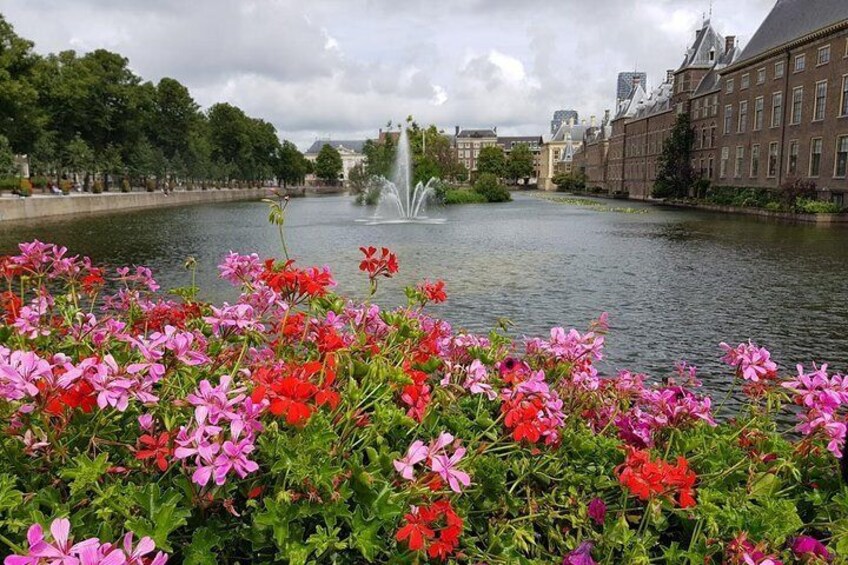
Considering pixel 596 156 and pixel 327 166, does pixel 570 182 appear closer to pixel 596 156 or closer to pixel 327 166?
pixel 596 156

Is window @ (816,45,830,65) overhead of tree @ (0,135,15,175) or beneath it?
overhead

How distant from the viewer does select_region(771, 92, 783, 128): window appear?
45.1 meters

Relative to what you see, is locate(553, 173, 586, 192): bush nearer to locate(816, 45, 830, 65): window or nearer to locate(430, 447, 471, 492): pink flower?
locate(816, 45, 830, 65): window

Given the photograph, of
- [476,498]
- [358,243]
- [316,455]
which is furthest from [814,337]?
[358,243]

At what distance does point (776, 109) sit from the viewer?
4584 cm

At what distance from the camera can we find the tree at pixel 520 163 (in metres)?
142

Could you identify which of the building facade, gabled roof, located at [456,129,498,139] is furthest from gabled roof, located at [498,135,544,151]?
the building facade

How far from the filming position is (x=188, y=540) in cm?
212

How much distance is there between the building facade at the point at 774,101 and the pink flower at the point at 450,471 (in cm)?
4254

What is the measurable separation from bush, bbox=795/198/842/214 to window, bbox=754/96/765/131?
14.1 meters

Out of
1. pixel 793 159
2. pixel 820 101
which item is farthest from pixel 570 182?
pixel 820 101

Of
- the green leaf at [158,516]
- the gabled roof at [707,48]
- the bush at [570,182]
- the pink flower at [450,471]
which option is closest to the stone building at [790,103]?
the gabled roof at [707,48]

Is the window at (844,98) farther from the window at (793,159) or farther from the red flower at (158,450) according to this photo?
the red flower at (158,450)

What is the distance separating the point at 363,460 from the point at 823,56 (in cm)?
4658
